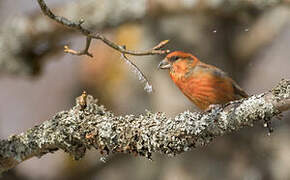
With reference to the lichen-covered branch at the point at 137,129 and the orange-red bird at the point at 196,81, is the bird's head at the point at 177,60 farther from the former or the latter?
the lichen-covered branch at the point at 137,129

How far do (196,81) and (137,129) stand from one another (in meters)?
1.29

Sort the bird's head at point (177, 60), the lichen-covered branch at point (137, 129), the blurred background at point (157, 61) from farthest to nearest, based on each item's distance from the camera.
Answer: the blurred background at point (157, 61), the bird's head at point (177, 60), the lichen-covered branch at point (137, 129)

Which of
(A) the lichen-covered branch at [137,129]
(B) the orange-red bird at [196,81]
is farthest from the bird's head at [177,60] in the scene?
(A) the lichen-covered branch at [137,129]

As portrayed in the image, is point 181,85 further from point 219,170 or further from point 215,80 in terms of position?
point 219,170

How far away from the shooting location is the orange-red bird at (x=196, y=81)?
14.0ft

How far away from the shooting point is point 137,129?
3133 mm

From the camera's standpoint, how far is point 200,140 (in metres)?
3.03

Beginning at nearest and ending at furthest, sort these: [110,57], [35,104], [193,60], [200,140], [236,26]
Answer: [200,140] → [193,60] → [236,26] → [110,57] → [35,104]

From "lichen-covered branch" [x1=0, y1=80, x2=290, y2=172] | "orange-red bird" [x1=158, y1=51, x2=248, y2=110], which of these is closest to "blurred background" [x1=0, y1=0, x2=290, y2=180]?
"orange-red bird" [x1=158, y1=51, x2=248, y2=110]

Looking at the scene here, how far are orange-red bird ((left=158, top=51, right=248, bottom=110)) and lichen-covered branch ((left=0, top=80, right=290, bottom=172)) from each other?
43.2 inches

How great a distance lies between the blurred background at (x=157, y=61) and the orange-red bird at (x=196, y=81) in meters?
1.35

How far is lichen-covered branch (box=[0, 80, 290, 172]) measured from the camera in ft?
9.35

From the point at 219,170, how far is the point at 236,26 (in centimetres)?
177

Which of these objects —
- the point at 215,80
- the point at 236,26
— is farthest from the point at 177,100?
the point at 215,80
